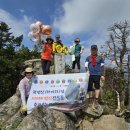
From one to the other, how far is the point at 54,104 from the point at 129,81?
8362 millimetres

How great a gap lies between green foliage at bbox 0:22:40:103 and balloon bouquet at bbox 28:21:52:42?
23.9 feet

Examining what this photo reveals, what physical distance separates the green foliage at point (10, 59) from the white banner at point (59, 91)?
9.91 metres

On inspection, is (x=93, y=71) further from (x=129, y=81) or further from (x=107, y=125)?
(x=129, y=81)

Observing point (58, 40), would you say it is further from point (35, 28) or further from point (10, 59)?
point (10, 59)

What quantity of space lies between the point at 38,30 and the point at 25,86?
→ 3.78m

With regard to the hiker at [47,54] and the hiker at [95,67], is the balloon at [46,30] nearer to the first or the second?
the hiker at [47,54]

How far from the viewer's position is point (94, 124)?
11.9 m

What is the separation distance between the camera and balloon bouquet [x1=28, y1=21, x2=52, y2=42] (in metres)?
14.0

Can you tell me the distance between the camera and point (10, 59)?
2331 cm

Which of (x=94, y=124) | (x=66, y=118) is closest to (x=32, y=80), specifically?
(x=66, y=118)

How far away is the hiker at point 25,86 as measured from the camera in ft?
35.2

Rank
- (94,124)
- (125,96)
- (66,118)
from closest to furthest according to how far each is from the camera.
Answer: (66,118) < (94,124) < (125,96)

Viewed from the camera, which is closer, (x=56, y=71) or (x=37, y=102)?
(x=37, y=102)

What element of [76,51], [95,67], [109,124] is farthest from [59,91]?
[76,51]
